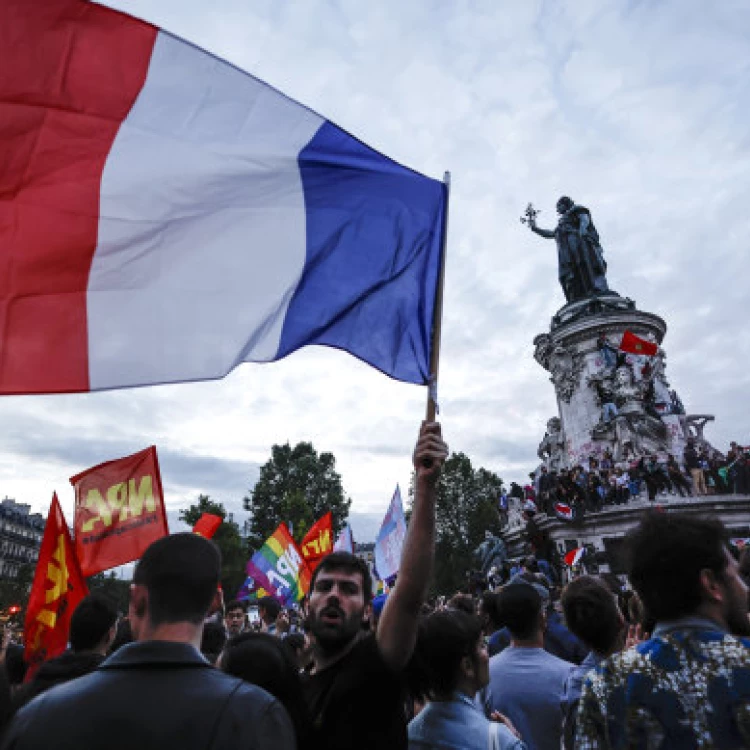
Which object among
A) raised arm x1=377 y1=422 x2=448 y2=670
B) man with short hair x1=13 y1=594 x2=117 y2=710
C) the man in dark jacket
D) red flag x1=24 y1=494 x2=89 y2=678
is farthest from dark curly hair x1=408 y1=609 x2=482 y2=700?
red flag x1=24 y1=494 x2=89 y2=678

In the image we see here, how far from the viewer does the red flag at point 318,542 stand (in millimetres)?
12594

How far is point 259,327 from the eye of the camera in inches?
141

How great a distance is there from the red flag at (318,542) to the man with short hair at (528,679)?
9.20 meters

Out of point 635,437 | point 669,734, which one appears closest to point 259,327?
point 669,734

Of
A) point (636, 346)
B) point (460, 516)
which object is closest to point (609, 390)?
point (636, 346)

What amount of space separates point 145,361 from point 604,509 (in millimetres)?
19955

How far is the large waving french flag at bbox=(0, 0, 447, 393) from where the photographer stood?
3.20 metres

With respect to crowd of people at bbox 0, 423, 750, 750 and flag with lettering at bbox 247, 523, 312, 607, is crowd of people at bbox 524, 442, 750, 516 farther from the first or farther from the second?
crowd of people at bbox 0, 423, 750, 750

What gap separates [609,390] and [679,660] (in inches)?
969

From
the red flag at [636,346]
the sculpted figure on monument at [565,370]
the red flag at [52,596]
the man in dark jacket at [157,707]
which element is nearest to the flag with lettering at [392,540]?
the red flag at [52,596]

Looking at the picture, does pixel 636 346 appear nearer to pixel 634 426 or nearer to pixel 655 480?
pixel 634 426

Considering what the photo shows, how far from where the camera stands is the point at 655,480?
20109mm

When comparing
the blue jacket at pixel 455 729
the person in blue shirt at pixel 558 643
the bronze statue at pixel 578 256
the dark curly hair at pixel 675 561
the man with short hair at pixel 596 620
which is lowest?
the blue jacket at pixel 455 729

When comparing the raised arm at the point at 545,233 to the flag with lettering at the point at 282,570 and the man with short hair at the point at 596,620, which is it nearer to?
the flag with lettering at the point at 282,570
